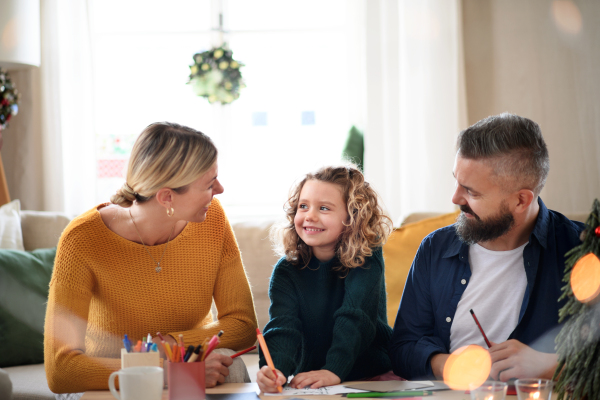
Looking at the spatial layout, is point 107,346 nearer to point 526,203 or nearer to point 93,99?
point 526,203

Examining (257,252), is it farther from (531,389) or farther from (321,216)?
(531,389)

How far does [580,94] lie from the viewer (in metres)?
3.21

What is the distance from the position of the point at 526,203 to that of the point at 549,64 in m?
2.14

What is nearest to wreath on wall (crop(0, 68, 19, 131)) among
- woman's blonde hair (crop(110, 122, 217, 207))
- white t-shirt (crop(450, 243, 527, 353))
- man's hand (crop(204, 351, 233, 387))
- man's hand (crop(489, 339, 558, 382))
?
woman's blonde hair (crop(110, 122, 217, 207))

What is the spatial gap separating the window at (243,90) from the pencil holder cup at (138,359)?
106 inches

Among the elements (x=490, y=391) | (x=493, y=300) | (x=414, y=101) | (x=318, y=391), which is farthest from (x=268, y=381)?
(x=414, y=101)

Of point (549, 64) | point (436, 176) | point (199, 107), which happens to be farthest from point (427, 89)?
point (199, 107)

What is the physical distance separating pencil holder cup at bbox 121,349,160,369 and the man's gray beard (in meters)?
0.89

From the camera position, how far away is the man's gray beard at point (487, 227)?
1472 millimetres

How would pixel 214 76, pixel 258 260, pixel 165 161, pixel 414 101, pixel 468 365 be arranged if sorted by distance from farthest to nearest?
pixel 414 101 → pixel 214 76 → pixel 258 260 → pixel 165 161 → pixel 468 365

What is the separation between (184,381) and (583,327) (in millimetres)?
702

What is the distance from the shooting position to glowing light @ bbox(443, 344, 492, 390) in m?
1.31

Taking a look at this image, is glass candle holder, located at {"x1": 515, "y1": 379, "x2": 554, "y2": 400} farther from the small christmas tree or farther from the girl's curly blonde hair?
the girl's curly blonde hair

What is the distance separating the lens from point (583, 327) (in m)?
0.87
